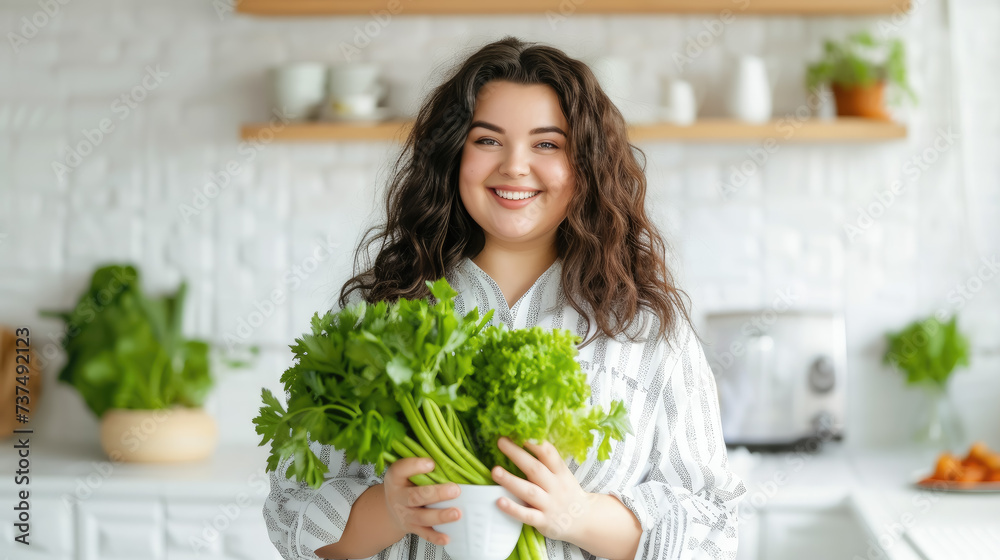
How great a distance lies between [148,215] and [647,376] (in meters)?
1.90

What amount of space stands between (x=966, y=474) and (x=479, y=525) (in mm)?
1569

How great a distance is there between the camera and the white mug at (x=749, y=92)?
2.30m

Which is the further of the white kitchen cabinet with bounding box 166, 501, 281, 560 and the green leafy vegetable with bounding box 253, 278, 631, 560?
the white kitchen cabinet with bounding box 166, 501, 281, 560

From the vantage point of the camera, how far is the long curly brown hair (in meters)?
1.09

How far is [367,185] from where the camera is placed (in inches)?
98.7

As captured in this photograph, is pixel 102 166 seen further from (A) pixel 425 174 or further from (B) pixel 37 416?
(A) pixel 425 174

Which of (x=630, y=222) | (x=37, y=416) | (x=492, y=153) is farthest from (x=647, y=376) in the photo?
(x=37, y=416)

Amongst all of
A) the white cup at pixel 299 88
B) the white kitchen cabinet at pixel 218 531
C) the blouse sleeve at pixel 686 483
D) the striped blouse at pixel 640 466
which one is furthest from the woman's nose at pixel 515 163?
the white cup at pixel 299 88

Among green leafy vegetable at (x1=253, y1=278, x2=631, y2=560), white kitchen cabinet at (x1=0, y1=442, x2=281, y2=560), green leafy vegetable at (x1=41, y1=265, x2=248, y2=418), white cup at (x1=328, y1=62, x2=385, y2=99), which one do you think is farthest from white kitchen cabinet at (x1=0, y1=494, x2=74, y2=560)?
green leafy vegetable at (x1=253, y1=278, x2=631, y2=560)

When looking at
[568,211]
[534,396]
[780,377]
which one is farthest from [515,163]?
[780,377]

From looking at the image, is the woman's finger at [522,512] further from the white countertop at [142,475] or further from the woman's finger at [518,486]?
the white countertop at [142,475]

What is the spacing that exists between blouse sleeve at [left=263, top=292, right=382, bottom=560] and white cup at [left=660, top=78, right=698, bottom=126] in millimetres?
1491

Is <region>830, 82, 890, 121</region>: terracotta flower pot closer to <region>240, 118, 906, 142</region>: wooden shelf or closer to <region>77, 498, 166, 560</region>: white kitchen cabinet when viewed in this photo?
<region>240, 118, 906, 142</region>: wooden shelf

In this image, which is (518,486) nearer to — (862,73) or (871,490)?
(871,490)
